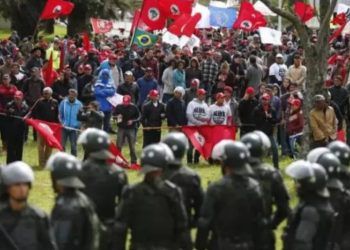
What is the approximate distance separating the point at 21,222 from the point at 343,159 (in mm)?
3656

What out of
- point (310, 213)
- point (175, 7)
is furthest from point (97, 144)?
point (175, 7)

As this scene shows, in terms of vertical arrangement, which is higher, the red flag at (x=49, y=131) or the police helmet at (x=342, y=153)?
the police helmet at (x=342, y=153)

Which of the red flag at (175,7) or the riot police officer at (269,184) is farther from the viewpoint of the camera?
the red flag at (175,7)

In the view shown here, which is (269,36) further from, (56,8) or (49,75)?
(49,75)

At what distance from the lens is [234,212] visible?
998 cm

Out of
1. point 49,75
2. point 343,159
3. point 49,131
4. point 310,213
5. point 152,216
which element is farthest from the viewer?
point 49,75

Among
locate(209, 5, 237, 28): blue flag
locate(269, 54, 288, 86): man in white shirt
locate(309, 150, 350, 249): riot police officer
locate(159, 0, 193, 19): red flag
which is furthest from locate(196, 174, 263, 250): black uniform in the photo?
locate(209, 5, 237, 28): blue flag

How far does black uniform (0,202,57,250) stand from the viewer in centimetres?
920

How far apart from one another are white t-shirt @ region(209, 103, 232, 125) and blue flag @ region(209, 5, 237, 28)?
1308 cm

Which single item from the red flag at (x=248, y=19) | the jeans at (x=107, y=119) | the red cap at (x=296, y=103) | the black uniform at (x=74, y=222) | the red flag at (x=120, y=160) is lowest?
the red flag at (x=120, y=160)

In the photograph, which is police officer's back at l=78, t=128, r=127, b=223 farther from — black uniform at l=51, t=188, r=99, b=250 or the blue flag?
the blue flag

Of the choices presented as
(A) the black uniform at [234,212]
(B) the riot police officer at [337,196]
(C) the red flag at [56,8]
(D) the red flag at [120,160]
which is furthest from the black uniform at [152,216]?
(C) the red flag at [56,8]

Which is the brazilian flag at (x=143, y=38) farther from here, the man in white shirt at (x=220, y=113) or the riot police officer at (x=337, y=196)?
the riot police officer at (x=337, y=196)

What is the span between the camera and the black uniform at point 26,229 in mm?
9195
